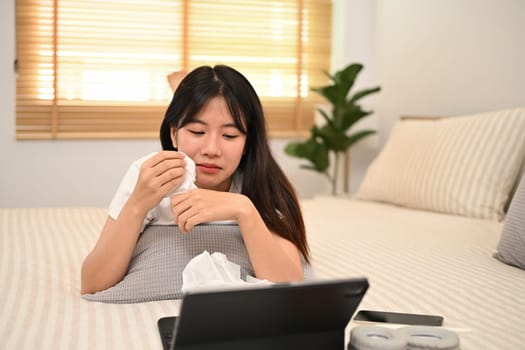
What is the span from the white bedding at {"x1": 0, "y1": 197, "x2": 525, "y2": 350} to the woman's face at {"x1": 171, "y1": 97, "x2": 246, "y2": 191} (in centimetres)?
30

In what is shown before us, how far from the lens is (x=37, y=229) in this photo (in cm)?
221

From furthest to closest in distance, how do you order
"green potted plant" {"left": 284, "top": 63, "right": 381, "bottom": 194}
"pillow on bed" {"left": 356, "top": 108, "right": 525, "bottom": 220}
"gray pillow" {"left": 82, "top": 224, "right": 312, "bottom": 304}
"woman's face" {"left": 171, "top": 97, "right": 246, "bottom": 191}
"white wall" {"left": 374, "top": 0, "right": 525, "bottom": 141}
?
"green potted plant" {"left": 284, "top": 63, "right": 381, "bottom": 194}
"white wall" {"left": 374, "top": 0, "right": 525, "bottom": 141}
"pillow on bed" {"left": 356, "top": 108, "right": 525, "bottom": 220}
"woman's face" {"left": 171, "top": 97, "right": 246, "bottom": 191}
"gray pillow" {"left": 82, "top": 224, "right": 312, "bottom": 304}

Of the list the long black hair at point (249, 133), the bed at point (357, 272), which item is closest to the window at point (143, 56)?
the bed at point (357, 272)

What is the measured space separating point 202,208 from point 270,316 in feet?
1.54

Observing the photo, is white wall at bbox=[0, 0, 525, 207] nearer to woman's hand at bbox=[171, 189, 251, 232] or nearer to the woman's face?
the woman's face

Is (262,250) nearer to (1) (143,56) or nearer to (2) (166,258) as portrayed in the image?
(2) (166,258)

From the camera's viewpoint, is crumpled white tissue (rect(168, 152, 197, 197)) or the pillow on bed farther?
the pillow on bed

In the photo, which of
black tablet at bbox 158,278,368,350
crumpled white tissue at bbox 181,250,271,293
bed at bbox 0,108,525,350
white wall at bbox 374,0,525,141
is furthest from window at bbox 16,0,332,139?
black tablet at bbox 158,278,368,350

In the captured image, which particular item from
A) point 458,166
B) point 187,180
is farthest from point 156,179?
point 458,166

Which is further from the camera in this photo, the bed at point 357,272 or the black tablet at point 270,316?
the bed at point 357,272

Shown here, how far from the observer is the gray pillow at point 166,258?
137cm

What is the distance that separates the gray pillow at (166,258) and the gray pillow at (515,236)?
567 millimetres

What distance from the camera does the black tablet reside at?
33.7 inches

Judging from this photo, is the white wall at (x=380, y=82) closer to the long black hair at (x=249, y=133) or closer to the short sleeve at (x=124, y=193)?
the long black hair at (x=249, y=133)
